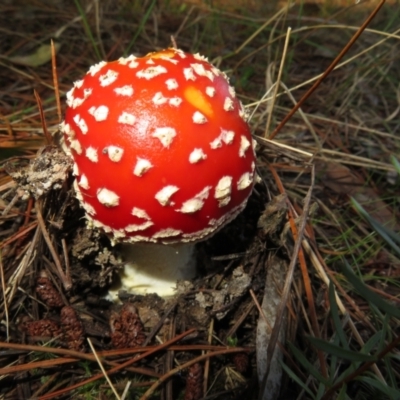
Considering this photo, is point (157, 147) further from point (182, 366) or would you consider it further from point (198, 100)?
→ point (182, 366)

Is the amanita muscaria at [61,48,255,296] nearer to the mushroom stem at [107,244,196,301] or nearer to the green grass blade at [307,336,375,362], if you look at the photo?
the mushroom stem at [107,244,196,301]

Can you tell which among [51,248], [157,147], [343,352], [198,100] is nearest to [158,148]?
[157,147]

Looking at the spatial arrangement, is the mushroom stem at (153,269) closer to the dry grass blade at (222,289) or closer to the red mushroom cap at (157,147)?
the dry grass blade at (222,289)

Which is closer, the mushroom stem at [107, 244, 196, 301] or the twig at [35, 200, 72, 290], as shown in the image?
the twig at [35, 200, 72, 290]

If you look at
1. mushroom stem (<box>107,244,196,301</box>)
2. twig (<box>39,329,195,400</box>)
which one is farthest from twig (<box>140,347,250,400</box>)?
mushroom stem (<box>107,244,196,301</box>)

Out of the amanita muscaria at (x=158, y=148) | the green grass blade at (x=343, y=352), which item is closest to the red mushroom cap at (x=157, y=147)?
the amanita muscaria at (x=158, y=148)

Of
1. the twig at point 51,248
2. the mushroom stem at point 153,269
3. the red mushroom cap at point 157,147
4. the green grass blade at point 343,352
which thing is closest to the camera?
the green grass blade at point 343,352

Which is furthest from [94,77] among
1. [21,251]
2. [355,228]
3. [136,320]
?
[355,228]
